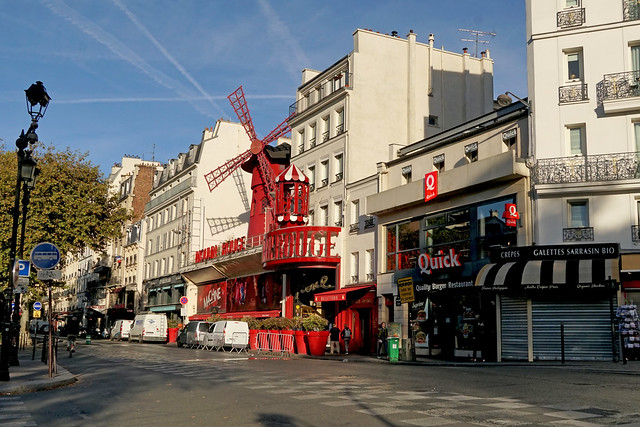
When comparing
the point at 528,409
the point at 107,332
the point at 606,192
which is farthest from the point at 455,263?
the point at 107,332

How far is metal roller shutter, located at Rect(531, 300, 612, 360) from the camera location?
24.4 metres

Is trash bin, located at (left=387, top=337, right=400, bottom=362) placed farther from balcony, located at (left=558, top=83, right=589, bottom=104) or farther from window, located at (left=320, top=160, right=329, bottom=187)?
window, located at (left=320, top=160, right=329, bottom=187)

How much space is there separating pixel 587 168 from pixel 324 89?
20.5 metres

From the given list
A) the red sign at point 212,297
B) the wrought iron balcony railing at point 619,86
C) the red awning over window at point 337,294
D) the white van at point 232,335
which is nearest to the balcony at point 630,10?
the wrought iron balcony railing at point 619,86

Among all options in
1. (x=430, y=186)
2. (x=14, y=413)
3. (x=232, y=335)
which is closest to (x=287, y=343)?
(x=232, y=335)

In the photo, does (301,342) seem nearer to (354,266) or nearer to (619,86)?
(354,266)

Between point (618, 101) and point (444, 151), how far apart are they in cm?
781

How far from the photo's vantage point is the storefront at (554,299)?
2391 centimetres

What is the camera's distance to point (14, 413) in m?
10.7

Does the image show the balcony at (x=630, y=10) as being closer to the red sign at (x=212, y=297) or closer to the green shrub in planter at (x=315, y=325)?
the green shrub in planter at (x=315, y=325)

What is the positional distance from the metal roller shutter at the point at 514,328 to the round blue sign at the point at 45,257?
16443 mm

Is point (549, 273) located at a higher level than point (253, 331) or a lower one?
higher

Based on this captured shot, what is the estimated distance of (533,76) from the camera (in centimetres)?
2717

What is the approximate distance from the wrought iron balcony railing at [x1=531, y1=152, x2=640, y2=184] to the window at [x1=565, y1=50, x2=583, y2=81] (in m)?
3.41
